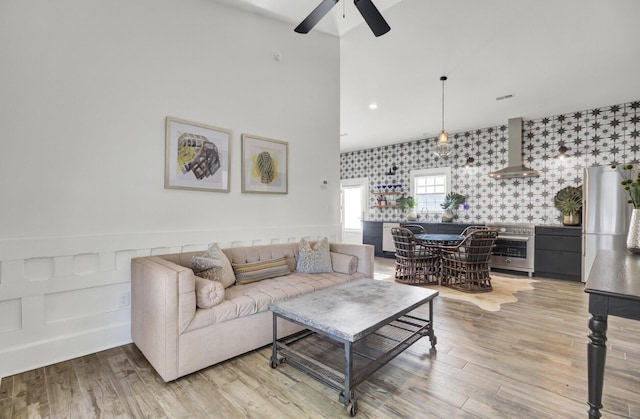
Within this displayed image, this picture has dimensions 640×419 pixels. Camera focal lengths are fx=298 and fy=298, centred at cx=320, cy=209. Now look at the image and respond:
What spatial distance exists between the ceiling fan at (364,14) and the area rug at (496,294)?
3100mm

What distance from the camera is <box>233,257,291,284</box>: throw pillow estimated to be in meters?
2.73

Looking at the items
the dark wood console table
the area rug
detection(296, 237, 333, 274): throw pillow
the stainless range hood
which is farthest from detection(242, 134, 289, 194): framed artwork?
the stainless range hood

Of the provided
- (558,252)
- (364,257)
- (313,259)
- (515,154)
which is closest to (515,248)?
(558,252)

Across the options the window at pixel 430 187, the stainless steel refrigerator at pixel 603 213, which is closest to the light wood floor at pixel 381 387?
the stainless steel refrigerator at pixel 603 213

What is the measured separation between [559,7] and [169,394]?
434cm

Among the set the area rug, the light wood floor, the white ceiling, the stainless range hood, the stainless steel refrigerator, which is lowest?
the area rug

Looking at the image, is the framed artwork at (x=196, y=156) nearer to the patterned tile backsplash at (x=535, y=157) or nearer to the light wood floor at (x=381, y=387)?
the light wood floor at (x=381, y=387)

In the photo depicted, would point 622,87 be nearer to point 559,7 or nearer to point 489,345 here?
point 559,7

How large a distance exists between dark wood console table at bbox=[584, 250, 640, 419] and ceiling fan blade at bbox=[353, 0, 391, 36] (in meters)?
2.09

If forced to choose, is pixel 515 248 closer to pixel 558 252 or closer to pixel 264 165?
pixel 558 252

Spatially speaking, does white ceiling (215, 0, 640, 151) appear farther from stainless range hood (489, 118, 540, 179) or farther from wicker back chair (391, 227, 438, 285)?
wicker back chair (391, 227, 438, 285)

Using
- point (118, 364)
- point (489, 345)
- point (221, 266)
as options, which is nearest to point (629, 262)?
point (489, 345)

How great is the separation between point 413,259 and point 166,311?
3.58 m

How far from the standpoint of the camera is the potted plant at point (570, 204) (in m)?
4.85
